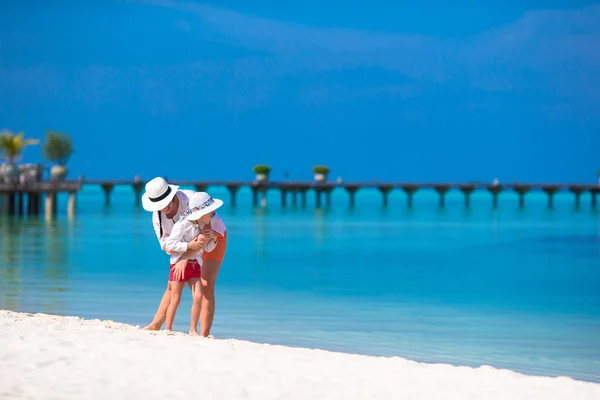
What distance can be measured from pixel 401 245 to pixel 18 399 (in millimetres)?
28295

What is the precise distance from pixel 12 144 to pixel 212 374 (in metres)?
42.8

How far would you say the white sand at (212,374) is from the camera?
684 centimetres

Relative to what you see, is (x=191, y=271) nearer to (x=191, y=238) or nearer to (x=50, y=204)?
(x=191, y=238)

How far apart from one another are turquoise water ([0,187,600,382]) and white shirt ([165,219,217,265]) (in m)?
3.42

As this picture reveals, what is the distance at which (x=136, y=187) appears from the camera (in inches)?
2741

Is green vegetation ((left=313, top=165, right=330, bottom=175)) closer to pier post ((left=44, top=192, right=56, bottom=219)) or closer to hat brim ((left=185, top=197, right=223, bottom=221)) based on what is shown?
pier post ((left=44, top=192, right=56, bottom=219))

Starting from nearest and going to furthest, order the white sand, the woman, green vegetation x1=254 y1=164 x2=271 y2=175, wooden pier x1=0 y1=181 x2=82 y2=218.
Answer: the white sand, the woman, wooden pier x1=0 y1=181 x2=82 y2=218, green vegetation x1=254 y1=164 x2=271 y2=175

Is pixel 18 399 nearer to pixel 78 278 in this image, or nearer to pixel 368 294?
pixel 368 294

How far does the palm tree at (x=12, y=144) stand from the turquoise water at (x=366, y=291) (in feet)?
33.9

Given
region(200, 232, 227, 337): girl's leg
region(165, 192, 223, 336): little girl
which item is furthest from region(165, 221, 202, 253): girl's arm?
region(200, 232, 227, 337): girl's leg

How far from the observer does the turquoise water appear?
12.0m

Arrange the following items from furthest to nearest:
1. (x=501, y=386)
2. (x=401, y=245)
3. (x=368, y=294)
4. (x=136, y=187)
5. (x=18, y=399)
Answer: (x=136, y=187) < (x=401, y=245) < (x=368, y=294) < (x=501, y=386) < (x=18, y=399)

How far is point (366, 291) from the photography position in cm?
1875

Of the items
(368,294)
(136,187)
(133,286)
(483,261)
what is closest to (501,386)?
(368,294)
